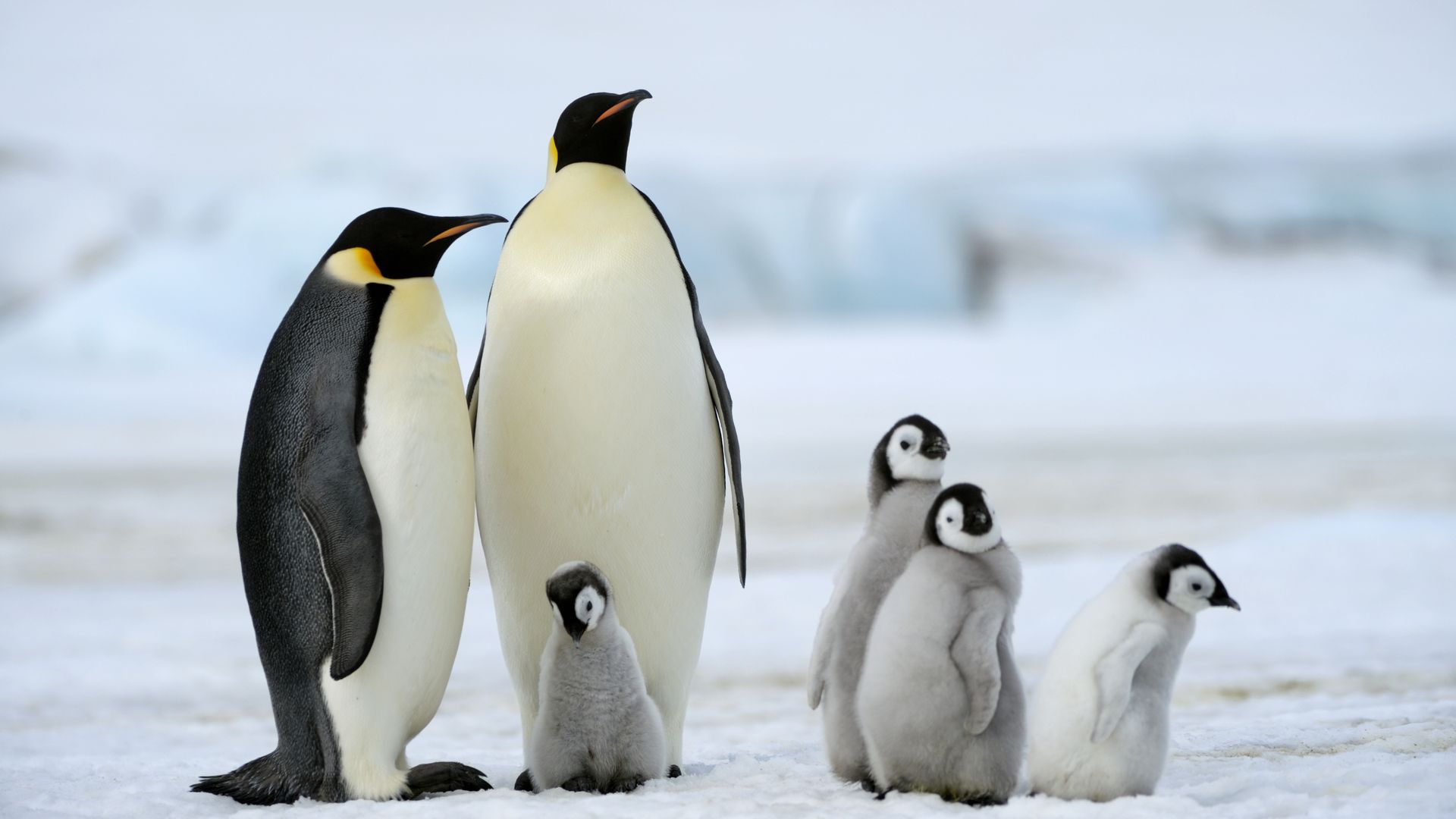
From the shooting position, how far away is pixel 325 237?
54.1 ft

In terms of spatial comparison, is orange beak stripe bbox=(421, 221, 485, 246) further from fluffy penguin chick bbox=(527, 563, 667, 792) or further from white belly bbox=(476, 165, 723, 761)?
fluffy penguin chick bbox=(527, 563, 667, 792)

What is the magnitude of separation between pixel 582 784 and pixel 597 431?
72 centimetres

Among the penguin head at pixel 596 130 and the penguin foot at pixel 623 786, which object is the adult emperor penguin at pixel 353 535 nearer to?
the penguin foot at pixel 623 786

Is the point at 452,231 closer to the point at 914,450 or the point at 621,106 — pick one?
the point at 621,106

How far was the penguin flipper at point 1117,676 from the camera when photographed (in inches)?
92.7

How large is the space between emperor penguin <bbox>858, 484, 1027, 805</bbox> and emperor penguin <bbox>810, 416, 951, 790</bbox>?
0.47 ft

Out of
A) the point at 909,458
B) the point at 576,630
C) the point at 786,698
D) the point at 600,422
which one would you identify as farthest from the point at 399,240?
the point at 786,698

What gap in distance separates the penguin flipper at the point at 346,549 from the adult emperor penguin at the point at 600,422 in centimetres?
43

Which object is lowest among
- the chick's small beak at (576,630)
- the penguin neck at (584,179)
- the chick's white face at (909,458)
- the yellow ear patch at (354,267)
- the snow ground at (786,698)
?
the snow ground at (786,698)

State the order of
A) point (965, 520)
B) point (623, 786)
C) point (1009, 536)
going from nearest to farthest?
point (965, 520) < point (623, 786) < point (1009, 536)

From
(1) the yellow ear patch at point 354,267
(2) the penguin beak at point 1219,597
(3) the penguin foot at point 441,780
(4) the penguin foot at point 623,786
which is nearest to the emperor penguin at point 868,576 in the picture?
(4) the penguin foot at point 623,786

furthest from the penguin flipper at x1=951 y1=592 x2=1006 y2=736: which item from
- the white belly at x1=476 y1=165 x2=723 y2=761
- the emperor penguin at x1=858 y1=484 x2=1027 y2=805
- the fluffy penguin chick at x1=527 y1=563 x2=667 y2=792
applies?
the white belly at x1=476 y1=165 x2=723 y2=761

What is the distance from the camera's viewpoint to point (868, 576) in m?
2.72

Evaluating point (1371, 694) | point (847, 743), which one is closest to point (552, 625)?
point (847, 743)
